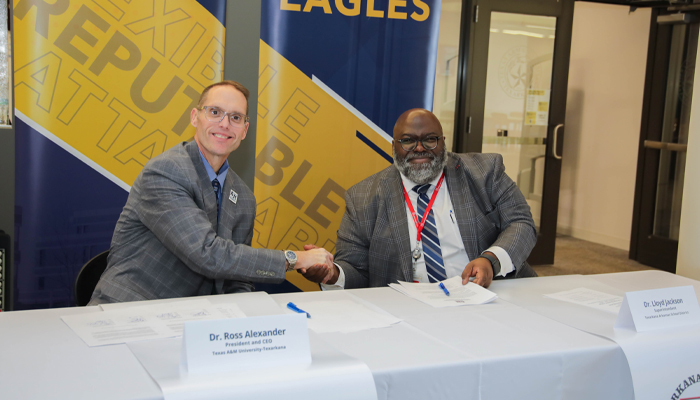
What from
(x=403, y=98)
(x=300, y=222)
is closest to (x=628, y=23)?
(x=403, y=98)

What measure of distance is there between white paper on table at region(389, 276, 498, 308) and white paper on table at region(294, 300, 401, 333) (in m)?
0.22

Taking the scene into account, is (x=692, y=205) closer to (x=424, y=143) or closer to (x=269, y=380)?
(x=424, y=143)

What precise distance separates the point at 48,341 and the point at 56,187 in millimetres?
1971

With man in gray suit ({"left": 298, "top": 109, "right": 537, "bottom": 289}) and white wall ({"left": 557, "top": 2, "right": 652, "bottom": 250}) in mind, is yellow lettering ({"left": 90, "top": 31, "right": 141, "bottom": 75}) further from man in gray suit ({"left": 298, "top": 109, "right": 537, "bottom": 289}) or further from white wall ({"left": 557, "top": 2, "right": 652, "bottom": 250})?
white wall ({"left": 557, "top": 2, "right": 652, "bottom": 250})

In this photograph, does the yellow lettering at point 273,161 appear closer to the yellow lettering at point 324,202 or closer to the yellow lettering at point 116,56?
the yellow lettering at point 324,202

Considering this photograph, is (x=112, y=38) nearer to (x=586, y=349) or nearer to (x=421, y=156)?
(x=421, y=156)

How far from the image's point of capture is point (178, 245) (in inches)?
Answer: 74.0

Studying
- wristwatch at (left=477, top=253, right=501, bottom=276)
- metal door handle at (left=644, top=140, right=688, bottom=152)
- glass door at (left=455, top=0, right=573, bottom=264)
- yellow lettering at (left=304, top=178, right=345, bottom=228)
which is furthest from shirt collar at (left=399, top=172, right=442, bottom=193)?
metal door handle at (left=644, top=140, right=688, bottom=152)

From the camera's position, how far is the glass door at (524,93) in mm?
4914

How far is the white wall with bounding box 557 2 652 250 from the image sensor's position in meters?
6.26

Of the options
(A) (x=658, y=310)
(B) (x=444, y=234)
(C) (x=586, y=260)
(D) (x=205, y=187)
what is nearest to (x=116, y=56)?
(D) (x=205, y=187)

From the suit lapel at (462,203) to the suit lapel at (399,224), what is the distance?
0.22 metres

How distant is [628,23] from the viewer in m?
6.26

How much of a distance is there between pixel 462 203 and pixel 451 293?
714mm
